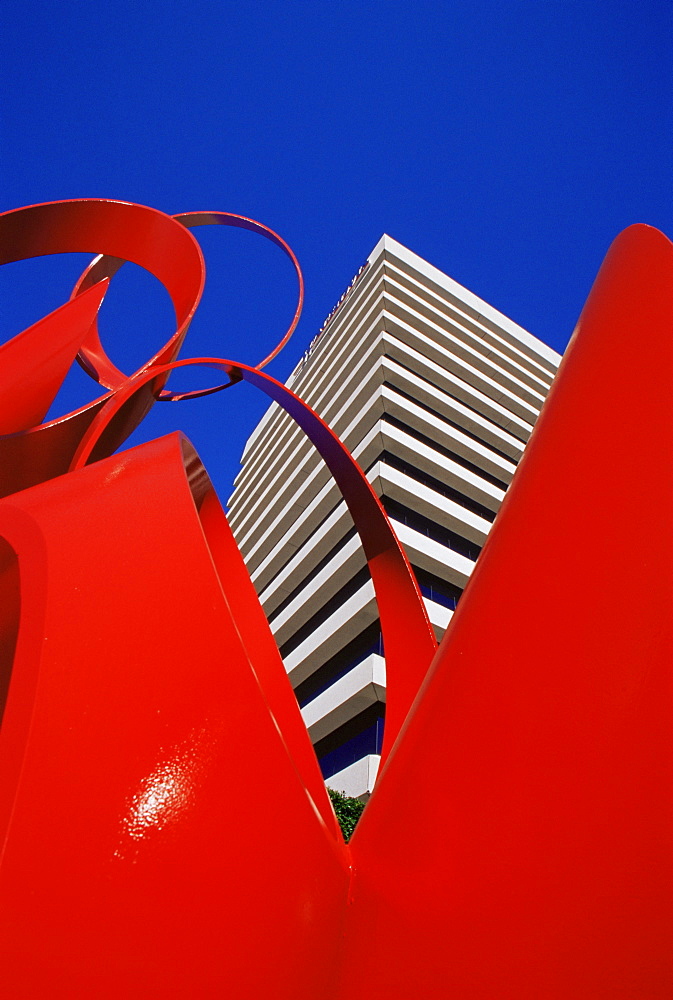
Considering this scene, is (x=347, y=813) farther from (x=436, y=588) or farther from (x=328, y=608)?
(x=328, y=608)

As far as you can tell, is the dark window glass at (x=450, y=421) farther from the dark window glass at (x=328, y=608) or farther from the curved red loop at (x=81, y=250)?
the curved red loop at (x=81, y=250)

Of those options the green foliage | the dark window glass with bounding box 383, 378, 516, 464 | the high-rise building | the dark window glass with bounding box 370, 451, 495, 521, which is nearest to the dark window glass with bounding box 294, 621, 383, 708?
the high-rise building

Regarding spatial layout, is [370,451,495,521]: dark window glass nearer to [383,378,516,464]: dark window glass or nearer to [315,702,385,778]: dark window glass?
[383,378,516,464]: dark window glass

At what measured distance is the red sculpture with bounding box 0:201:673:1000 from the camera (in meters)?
2.45

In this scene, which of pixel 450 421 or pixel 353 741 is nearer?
pixel 353 741

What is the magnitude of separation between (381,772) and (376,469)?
19593 mm

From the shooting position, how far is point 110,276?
35.9ft

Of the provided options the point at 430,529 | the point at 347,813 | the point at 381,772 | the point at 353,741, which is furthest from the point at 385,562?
the point at 430,529

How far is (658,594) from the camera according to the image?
2857 mm

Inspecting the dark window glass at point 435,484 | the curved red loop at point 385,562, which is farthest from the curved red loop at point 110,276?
the dark window glass at point 435,484

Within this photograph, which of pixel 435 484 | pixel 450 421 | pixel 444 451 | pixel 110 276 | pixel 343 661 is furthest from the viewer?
pixel 450 421

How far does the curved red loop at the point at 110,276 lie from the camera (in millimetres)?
10625

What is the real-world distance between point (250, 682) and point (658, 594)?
174cm

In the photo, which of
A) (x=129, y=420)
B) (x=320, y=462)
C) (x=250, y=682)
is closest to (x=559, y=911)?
(x=250, y=682)
